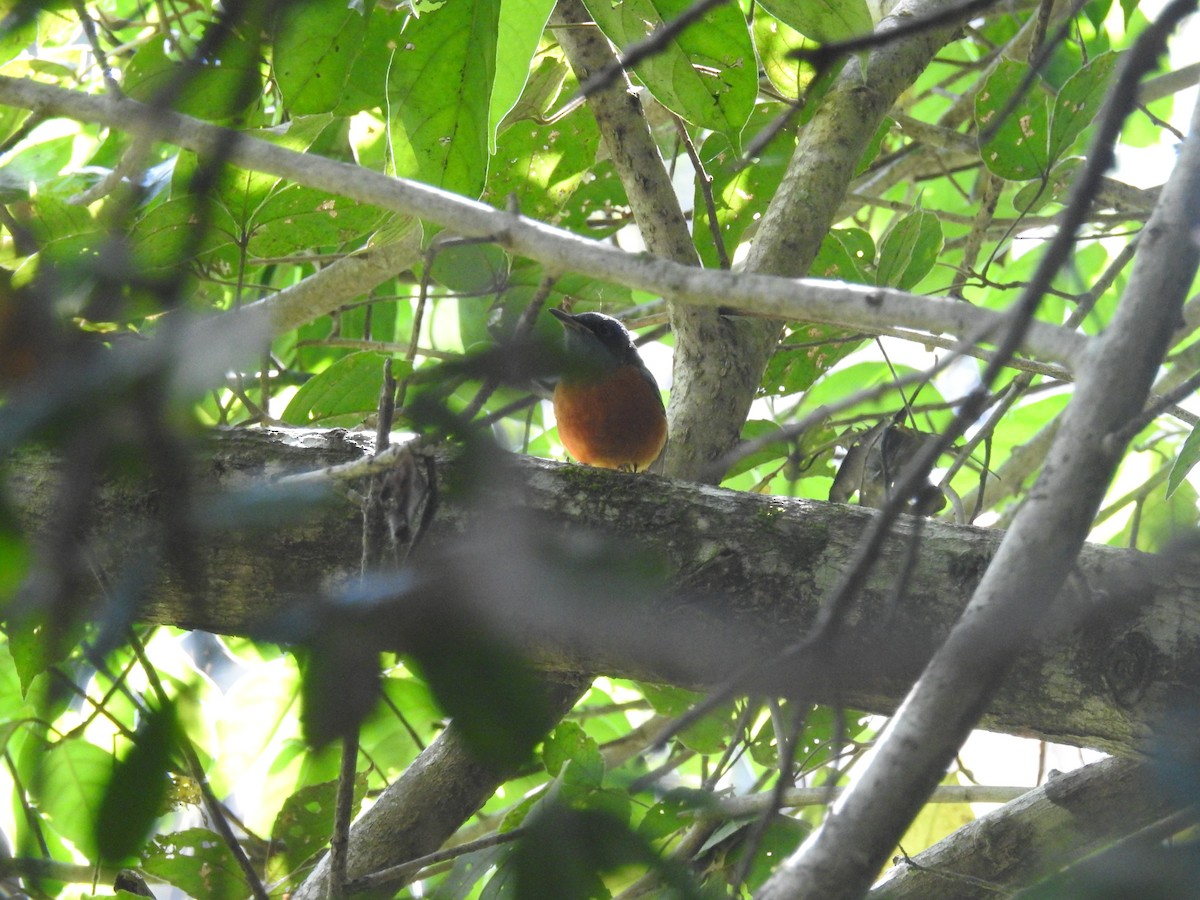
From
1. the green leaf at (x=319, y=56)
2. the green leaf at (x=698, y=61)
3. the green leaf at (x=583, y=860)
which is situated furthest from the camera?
the green leaf at (x=319, y=56)

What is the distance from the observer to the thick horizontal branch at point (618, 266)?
1.16 meters

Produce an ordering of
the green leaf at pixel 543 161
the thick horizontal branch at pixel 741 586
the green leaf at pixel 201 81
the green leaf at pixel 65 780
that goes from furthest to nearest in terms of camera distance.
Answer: the green leaf at pixel 543 161, the green leaf at pixel 65 780, the thick horizontal branch at pixel 741 586, the green leaf at pixel 201 81

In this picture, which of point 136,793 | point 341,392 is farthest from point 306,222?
point 136,793

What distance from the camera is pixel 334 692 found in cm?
100

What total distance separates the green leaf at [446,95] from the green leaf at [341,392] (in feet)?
3.01

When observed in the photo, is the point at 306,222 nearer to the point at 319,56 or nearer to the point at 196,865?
the point at 319,56

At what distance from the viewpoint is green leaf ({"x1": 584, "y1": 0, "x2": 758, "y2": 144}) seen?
227 cm

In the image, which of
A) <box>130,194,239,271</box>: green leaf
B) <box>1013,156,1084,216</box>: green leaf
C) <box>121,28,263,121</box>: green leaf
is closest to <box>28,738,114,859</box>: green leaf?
<box>130,194,239,271</box>: green leaf

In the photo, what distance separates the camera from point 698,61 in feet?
7.53

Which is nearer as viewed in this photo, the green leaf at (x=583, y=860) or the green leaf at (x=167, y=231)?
the green leaf at (x=583, y=860)

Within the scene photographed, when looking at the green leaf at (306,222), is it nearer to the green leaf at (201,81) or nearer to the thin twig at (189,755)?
the green leaf at (201,81)

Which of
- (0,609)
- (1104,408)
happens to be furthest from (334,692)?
(1104,408)

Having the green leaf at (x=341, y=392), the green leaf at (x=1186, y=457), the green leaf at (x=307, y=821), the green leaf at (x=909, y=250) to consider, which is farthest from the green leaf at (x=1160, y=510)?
the green leaf at (x=307, y=821)

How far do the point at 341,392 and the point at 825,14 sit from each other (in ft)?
5.45
